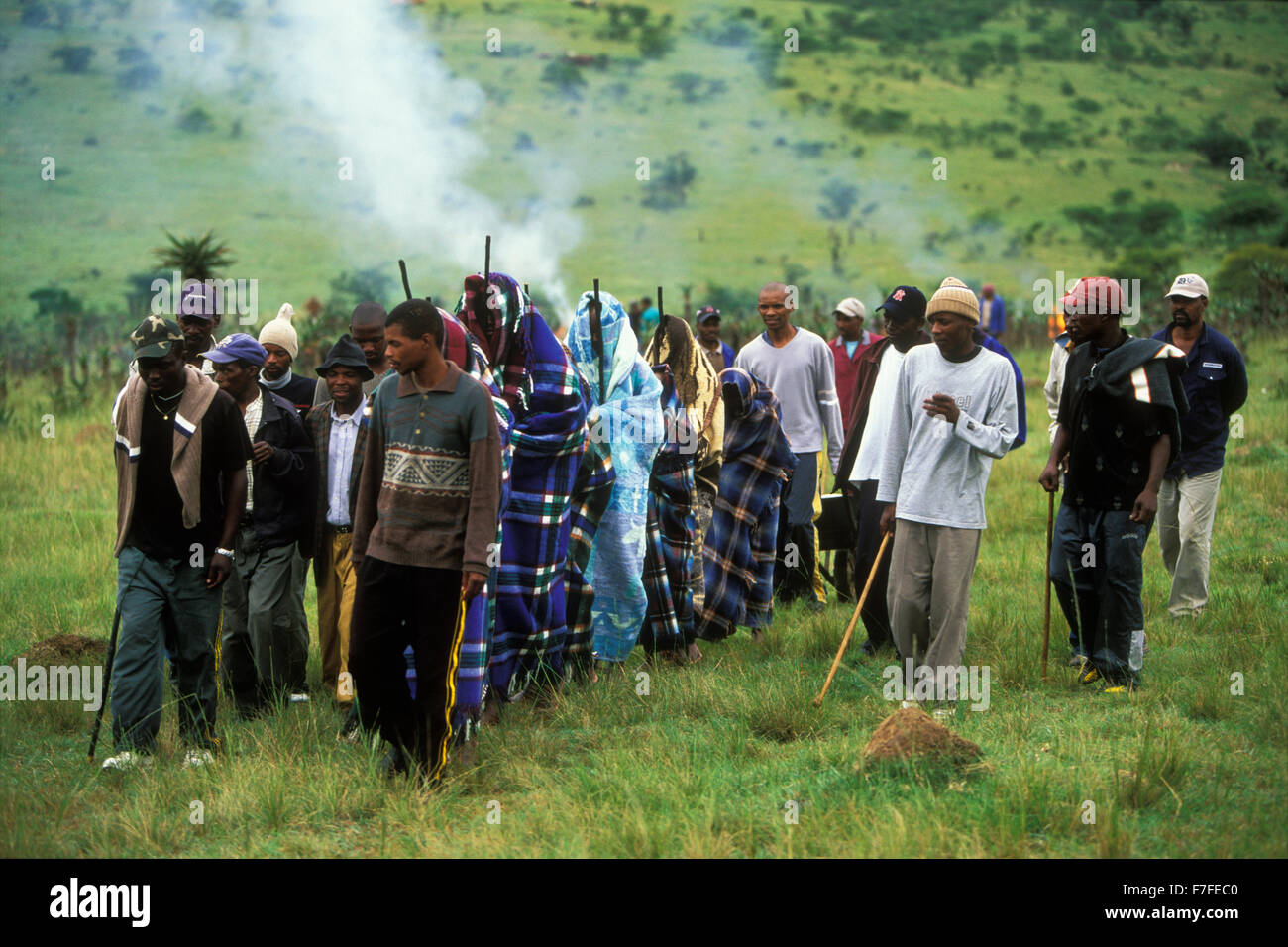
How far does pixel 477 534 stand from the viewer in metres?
5.19

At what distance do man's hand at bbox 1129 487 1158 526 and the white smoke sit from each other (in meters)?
35.0

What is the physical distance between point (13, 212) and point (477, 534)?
50432 millimetres

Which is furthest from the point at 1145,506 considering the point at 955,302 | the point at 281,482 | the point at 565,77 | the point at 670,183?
the point at 565,77

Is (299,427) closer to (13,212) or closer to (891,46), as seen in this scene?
(13,212)

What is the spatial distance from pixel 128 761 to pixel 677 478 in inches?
142

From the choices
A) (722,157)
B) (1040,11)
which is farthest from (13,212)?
(1040,11)

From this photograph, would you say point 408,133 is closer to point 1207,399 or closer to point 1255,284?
point 1255,284

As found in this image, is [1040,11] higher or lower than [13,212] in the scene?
higher

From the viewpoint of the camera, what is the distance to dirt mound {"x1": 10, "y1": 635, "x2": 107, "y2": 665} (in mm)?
7555

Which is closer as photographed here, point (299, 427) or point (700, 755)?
point (700, 755)

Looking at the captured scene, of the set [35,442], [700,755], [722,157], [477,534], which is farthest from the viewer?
[722,157]

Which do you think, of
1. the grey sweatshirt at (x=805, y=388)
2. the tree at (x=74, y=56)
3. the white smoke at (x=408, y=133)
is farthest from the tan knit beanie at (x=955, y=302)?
the tree at (x=74, y=56)

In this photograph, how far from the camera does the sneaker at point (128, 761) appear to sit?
5.62m

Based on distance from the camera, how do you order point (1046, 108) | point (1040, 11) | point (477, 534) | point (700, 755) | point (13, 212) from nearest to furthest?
point (477, 534)
point (700, 755)
point (13, 212)
point (1046, 108)
point (1040, 11)
